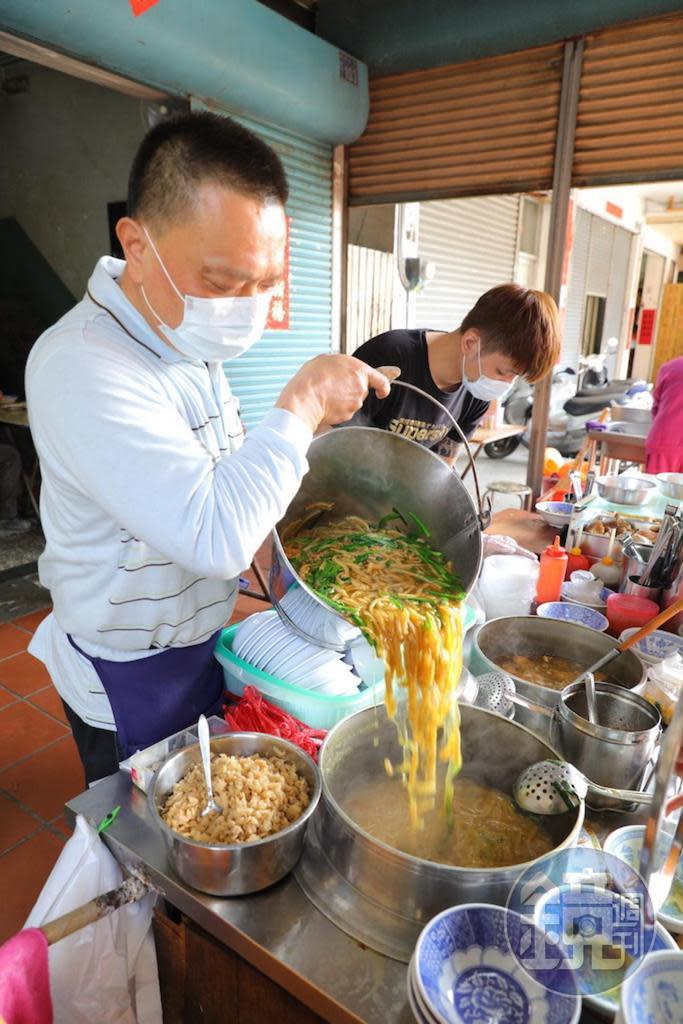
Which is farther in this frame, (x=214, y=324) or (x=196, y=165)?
(x=214, y=324)

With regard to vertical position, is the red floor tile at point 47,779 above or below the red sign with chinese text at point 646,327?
below

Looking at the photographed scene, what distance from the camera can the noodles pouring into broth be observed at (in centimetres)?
141

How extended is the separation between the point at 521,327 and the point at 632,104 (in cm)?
285

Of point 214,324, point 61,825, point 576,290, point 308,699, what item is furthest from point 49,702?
point 576,290

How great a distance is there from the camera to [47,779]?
3100 millimetres

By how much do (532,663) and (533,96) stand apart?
4.37 meters

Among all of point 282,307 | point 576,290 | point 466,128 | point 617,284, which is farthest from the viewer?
point 617,284

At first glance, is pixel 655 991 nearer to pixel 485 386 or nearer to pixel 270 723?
pixel 270 723

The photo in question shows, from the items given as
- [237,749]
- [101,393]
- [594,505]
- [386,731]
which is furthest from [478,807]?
[594,505]

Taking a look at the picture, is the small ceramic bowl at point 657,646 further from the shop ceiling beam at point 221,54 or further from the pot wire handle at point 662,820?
the shop ceiling beam at point 221,54

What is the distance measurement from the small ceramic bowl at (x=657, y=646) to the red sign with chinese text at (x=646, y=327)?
1957 centimetres

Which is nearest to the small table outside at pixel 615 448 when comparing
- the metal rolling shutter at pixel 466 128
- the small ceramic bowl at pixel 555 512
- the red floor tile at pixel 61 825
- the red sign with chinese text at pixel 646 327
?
the small ceramic bowl at pixel 555 512

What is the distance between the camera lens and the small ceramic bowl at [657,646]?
1980 millimetres

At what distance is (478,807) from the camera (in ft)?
4.64
